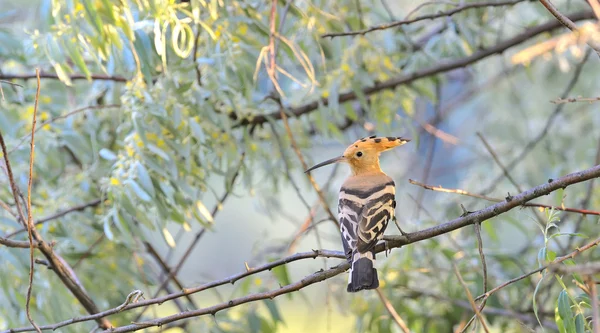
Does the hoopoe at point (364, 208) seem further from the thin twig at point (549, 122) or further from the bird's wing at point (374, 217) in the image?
the thin twig at point (549, 122)

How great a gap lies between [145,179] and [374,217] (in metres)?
0.77

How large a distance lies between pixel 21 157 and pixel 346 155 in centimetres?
143

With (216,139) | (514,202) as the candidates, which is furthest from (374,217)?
(216,139)

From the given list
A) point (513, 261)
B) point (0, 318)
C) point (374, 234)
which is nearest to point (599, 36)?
point (374, 234)

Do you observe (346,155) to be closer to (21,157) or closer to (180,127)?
(180,127)

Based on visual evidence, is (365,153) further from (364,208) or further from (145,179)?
(145,179)

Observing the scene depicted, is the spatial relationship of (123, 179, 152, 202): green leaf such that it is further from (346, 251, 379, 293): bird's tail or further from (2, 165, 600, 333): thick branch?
(346, 251, 379, 293): bird's tail

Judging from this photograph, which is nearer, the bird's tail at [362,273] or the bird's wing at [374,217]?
the bird's tail at [362,273]

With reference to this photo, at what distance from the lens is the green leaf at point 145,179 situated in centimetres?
252

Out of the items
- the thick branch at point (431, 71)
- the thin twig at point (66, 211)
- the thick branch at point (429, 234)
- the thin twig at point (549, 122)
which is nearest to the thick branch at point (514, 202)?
the thick branch at point (429, 234)

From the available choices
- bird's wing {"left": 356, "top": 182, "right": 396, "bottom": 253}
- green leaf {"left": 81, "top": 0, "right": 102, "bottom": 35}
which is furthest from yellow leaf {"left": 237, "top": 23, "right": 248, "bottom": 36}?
bird's wing {"left": 356, "top": 182, "right": 396, "bottom": 253}

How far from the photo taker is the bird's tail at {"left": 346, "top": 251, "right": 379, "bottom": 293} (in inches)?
84.7

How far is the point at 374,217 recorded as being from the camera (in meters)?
2.36

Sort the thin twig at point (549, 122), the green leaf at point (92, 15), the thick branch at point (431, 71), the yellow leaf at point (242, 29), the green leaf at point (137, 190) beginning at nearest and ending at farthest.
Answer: the green leaf at point (92, 15) → the green leaf at point (137, 190) → the yellow leaf at point (242, 29) → the thick branch at point (431, 71) → the thin twig at point (549, 122)
